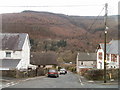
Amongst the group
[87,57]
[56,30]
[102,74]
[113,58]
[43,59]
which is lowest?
[102,74]

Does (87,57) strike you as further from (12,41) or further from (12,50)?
(12,50)

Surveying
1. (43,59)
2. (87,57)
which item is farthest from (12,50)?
(87,57)

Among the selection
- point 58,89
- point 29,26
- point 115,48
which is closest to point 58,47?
point 29,26

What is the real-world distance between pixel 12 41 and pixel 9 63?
18.1ft

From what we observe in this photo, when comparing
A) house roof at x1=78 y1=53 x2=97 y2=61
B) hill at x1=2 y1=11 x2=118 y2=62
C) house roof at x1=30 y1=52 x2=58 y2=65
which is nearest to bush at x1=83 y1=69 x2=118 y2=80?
house roof at x1=30 y1=52 x2=58 y2=65

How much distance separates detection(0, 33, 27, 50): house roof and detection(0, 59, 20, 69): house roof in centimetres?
226

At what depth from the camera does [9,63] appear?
34.2 metres

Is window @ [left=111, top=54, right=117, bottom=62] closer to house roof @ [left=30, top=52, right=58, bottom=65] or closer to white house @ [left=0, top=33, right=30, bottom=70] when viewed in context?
white house @ [left=0, top=33, right=30, bottom=70]

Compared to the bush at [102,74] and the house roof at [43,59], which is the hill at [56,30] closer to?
the house roof at [43,59]

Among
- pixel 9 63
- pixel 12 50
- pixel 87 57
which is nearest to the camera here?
pixel 9 63

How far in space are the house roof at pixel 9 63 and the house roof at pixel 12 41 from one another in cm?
226

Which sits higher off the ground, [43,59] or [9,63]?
[43,59]

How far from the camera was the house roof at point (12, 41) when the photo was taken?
37406mm

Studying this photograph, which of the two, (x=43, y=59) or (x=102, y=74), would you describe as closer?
(x=102, y=74)
